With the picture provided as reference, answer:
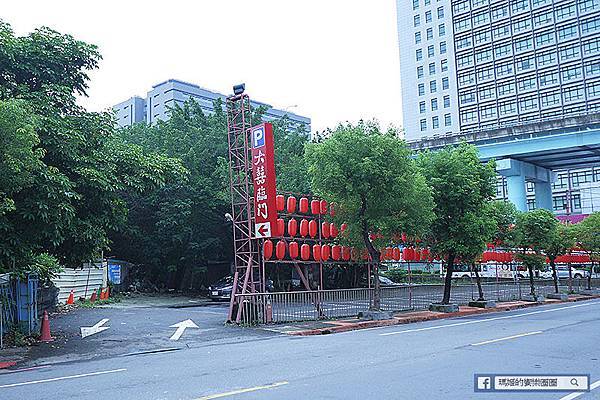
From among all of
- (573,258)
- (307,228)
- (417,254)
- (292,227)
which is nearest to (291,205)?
(292,227)

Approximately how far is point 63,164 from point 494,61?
73.5 metres

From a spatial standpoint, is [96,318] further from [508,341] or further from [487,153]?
[487,153]

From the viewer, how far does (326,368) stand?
9656 millimetres

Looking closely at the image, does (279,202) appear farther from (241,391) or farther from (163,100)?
(163,100)

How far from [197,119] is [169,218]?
26.9 ft

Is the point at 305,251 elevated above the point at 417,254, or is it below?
above

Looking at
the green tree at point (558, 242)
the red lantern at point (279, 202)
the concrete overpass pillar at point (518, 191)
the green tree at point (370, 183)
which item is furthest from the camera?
the concrete overpass pillar at point (518, 191)

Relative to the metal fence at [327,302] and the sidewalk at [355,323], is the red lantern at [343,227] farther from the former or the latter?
the sidewalk at [355,323]

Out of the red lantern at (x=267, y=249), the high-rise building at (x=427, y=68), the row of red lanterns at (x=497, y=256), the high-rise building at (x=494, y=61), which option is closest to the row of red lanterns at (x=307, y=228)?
the red lantern at (x=267, y=249)

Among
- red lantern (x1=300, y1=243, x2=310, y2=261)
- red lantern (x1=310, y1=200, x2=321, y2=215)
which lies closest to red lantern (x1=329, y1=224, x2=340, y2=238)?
red lantern (x1=310, y1=200, x2=321, y2=215)

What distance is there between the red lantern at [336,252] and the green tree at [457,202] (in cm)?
445

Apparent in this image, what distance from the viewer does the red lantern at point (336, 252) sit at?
830 inches

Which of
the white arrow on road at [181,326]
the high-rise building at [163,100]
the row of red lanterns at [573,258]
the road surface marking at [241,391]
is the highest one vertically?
the high-rise building at [163,100]

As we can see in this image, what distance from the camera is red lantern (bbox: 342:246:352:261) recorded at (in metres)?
21.5
